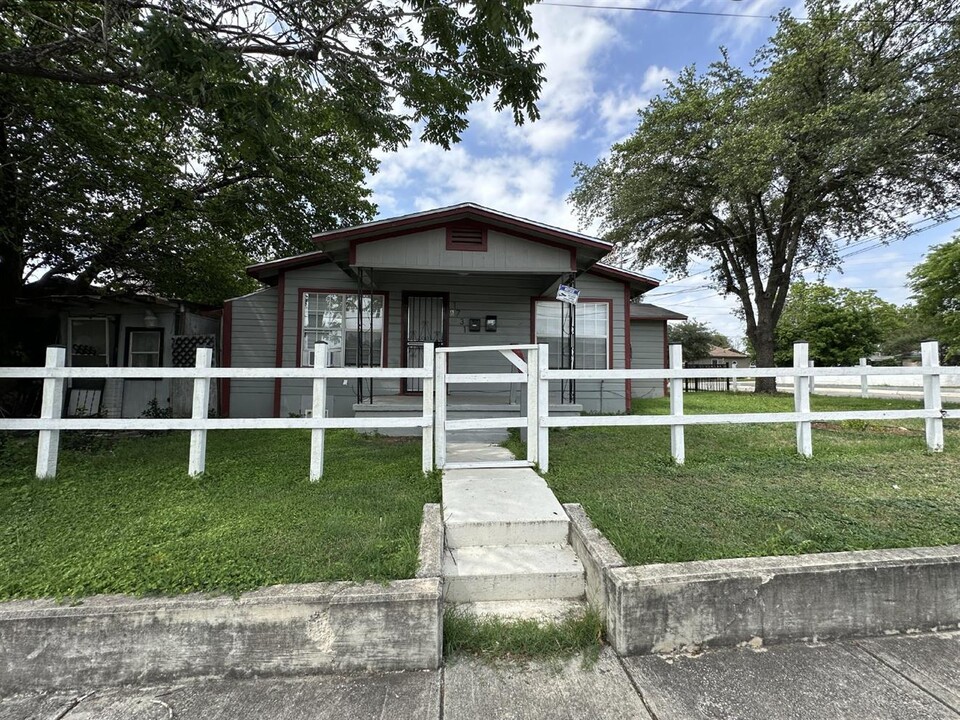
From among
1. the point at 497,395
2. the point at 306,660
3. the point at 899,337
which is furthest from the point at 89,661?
the point at 899,337

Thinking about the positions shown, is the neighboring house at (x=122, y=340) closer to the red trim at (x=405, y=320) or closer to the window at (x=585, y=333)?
the red trim at (x=405, y=320)

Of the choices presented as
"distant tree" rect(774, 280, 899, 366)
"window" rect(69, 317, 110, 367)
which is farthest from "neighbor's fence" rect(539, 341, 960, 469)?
"distant tree" rect(774, 280, 899, 366)

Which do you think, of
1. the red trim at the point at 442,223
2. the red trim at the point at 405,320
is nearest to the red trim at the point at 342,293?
the red trim at the point at 405,320

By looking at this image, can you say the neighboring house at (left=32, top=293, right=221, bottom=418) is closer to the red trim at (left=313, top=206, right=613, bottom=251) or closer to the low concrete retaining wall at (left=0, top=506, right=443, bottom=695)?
the red trim at (left=313, top=206, right=613, bottom=251)

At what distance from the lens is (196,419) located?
423cm

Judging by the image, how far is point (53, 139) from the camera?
677 centimetres

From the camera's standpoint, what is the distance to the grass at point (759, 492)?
2.86 metres

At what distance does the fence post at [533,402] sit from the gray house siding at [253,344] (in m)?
6.45

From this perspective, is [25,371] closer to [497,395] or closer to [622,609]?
[622,609]

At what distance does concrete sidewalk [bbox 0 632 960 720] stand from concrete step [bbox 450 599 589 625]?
329 millimetres

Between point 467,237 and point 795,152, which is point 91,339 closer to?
point 467,237

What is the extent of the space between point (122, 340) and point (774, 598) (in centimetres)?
1270

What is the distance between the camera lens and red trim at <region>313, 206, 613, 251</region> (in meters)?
6.80

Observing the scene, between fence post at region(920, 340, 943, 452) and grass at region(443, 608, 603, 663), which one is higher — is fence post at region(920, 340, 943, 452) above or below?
above
